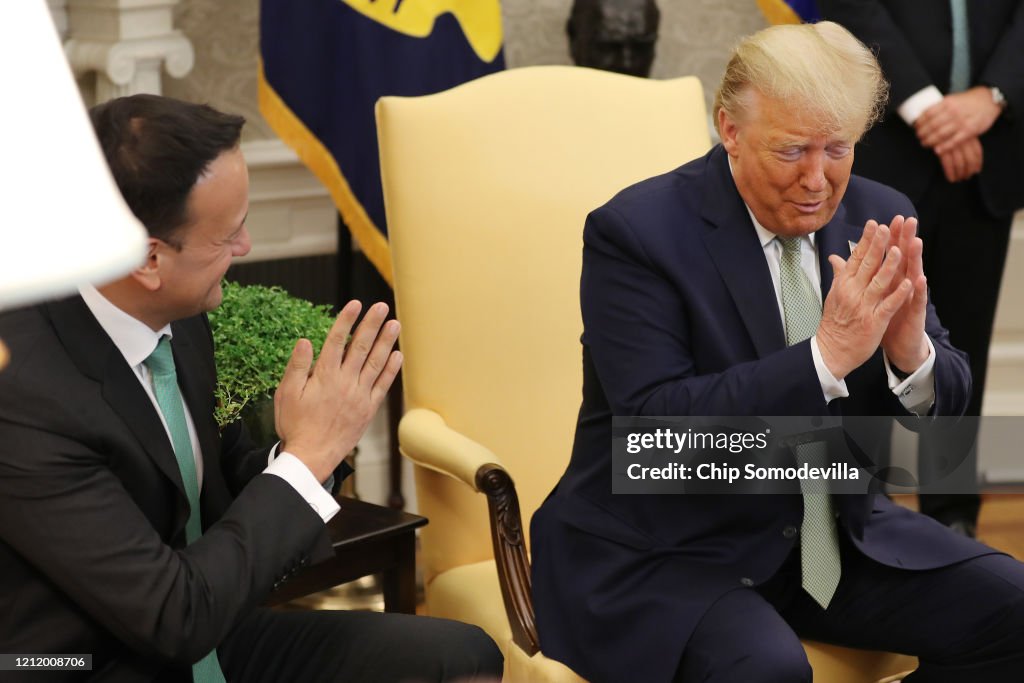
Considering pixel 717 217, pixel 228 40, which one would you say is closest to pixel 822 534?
pixel 717 217

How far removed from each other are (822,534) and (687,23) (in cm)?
229

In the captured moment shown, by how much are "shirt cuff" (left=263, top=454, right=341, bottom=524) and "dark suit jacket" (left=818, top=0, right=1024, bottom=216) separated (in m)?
1.89

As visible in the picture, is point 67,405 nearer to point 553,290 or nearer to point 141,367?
point 141,367

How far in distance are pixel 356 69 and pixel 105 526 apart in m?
1.98

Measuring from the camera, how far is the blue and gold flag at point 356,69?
11.0 ft

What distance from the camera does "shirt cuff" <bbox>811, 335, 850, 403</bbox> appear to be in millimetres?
1920

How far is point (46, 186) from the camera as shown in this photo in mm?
583

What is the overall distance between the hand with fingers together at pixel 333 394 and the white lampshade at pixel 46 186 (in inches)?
45.2

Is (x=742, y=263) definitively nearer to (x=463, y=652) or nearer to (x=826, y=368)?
(x=826, y=368)

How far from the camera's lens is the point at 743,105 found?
2057mm

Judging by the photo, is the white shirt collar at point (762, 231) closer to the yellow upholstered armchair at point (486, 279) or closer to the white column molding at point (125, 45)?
the yellow upholstered armchair at point (486, 279)

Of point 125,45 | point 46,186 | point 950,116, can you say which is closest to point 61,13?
point 125,45

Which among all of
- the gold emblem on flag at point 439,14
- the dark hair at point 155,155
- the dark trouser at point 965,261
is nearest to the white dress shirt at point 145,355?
the dark hair at point 155,155

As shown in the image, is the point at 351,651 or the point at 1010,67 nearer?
the point at 351,651
